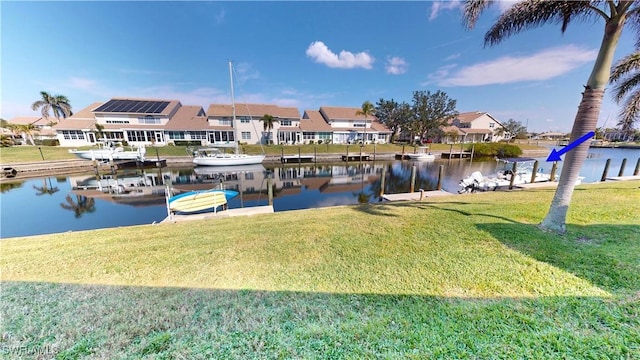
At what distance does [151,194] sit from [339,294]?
52.9ft

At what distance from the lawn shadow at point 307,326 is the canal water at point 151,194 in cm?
757

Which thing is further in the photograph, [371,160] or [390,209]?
[371,160]

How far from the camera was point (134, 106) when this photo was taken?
3488 cm

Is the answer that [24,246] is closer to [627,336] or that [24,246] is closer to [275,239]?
[275,239]

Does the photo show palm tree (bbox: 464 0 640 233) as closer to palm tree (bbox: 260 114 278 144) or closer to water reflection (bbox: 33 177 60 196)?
water reflection (bbox: 33 177 60 196)

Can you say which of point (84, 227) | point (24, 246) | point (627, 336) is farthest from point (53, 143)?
point (627, 336)

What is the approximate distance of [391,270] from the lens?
3.48m

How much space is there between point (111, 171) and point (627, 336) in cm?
3060

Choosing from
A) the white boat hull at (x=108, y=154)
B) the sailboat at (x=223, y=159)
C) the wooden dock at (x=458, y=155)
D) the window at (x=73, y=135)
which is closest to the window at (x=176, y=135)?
the white boat hull at (x=108, y=154)

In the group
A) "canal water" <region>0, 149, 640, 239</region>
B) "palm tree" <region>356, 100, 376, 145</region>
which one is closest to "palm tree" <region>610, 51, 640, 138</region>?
"canal water" <region>0, 149, 640, 239</region>

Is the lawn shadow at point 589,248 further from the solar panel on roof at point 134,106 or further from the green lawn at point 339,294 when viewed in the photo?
the solar panel on roof at point 134,106

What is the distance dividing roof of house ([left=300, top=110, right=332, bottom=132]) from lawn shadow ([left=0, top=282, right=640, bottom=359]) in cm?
3674

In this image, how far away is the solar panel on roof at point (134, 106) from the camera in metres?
33.4

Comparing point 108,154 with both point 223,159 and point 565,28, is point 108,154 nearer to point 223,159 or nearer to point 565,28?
point 223,159
